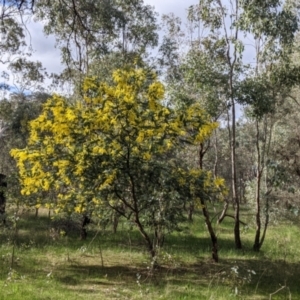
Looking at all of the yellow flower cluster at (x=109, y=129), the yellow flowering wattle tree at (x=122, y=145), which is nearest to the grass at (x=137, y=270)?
the yellow flowering wattle tree at (x=122, y=145)

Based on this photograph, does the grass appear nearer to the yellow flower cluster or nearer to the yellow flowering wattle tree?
the yellow flowering wattle tree

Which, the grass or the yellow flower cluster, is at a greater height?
the yellow flower cluster

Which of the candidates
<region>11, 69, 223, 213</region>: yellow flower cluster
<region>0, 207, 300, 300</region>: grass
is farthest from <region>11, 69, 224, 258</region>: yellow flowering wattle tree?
<region>0, 207, 300, 300</region>: grass

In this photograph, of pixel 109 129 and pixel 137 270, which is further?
pixel 137 270

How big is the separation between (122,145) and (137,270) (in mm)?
3159

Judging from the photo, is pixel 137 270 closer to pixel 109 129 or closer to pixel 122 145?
Result: pixel 122 145

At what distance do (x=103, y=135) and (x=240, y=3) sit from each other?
19.1ft

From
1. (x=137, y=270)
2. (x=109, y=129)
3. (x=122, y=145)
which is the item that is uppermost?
(x=109, y=129)

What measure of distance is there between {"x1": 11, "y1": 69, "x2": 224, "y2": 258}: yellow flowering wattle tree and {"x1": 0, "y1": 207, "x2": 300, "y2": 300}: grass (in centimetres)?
101

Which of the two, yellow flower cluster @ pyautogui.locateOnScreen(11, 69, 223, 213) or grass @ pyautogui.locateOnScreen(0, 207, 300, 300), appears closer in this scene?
grass @ pyautogui.locateOnScreen(0, 207, 300, 300)

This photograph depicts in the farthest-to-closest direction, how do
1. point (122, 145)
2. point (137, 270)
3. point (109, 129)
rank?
point (137, 270), point (122, 145), point (109, 129)

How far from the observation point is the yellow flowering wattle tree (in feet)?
25.0

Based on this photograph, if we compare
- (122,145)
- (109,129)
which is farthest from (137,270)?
(109,129)

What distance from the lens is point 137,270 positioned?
9672mm
